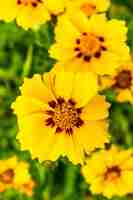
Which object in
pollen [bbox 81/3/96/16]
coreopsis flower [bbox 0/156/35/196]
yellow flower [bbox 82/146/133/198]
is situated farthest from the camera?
coreopsis flower [bbox 0/156/35/196]

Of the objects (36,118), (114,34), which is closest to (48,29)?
(114,34)

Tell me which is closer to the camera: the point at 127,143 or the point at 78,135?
the point at 78,135

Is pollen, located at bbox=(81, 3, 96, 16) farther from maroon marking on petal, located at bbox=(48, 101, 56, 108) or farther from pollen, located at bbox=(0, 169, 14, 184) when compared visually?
pollen, located at bbox=(0, 169, 14, 184)

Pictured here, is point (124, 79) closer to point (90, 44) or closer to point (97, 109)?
point (90, 44)

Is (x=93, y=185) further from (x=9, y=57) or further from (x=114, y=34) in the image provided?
(x=9, y=57)

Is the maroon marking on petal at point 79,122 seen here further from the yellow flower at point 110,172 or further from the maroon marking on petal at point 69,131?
the yellow flower at point 110,172

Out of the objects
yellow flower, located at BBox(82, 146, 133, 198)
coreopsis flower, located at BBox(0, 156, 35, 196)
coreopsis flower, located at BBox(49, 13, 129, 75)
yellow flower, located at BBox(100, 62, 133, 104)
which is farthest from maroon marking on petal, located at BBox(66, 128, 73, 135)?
coreopsis flower, located at BBox(0, 156, 35, 196)
